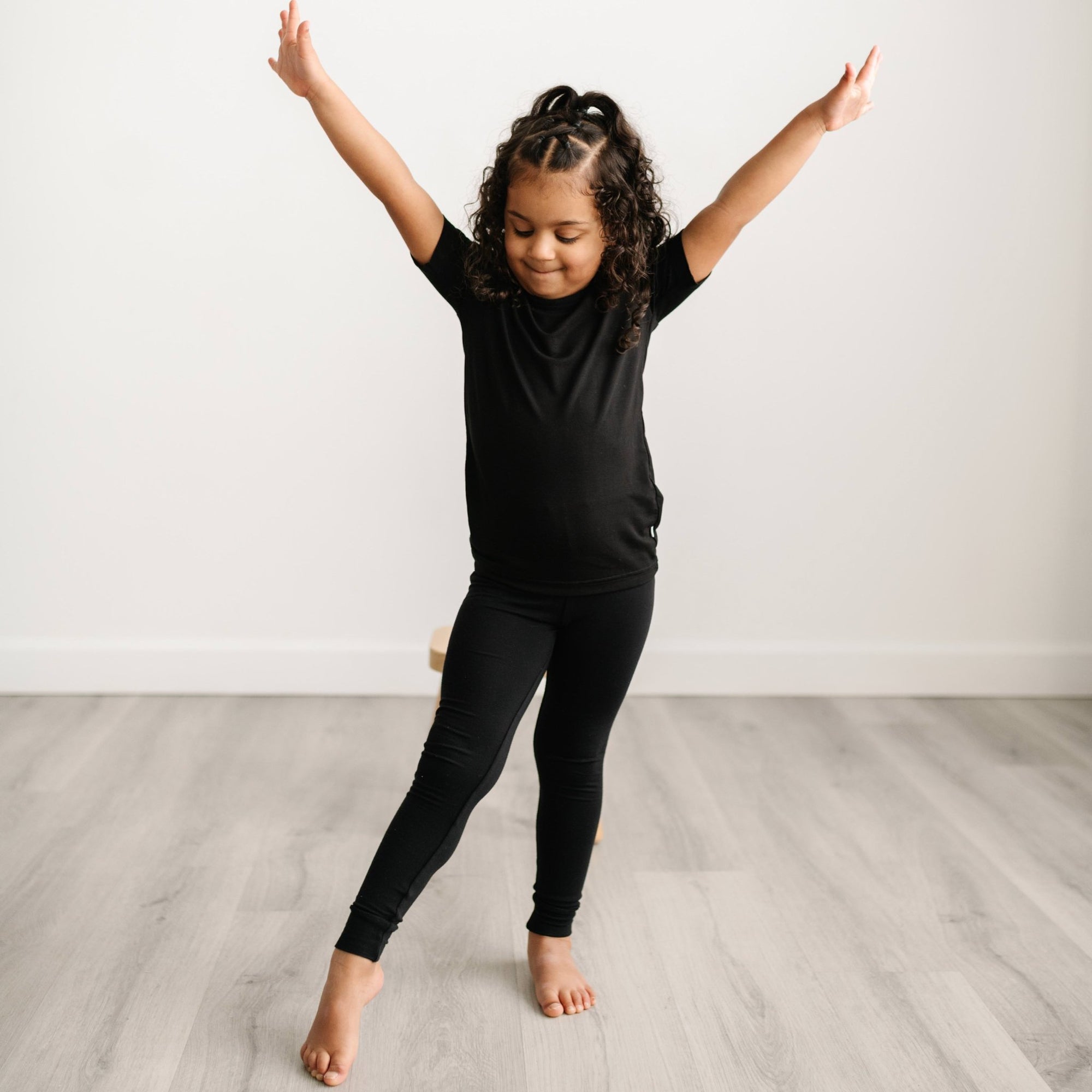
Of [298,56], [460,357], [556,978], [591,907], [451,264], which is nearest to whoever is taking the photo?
[298,56]

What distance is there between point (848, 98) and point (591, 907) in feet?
3.88

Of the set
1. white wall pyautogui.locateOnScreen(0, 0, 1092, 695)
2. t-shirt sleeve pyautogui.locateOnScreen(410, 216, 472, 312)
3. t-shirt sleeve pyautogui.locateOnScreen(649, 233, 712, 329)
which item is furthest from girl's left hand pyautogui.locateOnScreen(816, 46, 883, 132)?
white wall pyautogui.locateOnScreen(0, 0, 1092, 695)

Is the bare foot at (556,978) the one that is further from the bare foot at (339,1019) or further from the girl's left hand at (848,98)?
the girl's left hand at (848,98)

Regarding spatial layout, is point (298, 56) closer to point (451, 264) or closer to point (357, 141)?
point (357, 141)

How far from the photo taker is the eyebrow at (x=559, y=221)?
1.25 m

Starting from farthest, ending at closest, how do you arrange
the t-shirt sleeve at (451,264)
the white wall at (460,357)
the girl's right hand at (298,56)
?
the white wall at (460,357), the t-shirt sleeve at (451,264), the girl's right hand at (298,56)

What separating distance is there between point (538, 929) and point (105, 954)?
59 centimetres

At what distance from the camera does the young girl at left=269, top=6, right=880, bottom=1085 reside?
128 centimetres

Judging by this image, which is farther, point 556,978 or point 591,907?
point 591,907

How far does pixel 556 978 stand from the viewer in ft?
4.83

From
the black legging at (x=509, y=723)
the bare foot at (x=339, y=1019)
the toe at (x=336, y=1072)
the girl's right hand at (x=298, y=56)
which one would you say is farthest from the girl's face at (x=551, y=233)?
the toe at (x=336, y=1072)

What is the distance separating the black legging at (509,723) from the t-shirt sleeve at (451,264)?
0.34 meters

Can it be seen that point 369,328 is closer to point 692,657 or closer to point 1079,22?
point 692,657

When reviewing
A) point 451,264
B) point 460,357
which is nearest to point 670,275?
point 451,264
